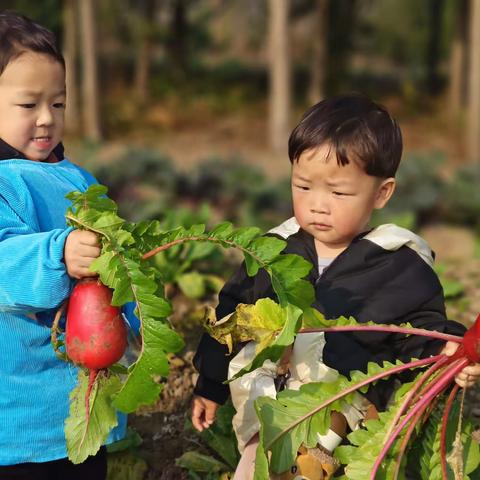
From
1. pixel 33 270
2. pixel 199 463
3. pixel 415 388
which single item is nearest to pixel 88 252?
pixel 33 270

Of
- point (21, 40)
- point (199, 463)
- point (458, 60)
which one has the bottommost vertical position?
point (199, 463)

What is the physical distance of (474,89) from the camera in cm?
927

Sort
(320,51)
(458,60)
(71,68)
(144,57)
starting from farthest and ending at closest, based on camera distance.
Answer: (144,57) < (320,51) < (458,60) < (71,68)

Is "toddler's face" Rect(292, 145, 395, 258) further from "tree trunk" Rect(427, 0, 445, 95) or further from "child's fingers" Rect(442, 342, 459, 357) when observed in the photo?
"tree trunk" Rect(427, 0, 445, 95)

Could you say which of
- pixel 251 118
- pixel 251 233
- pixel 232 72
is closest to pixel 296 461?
pixel 251 233

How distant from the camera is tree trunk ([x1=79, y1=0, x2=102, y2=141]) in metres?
11.0

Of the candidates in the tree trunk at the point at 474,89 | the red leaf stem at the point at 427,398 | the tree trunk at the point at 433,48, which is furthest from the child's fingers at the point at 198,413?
the tree trunk at the point at 433,48

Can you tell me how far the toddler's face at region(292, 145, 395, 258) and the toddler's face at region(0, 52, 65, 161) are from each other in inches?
25.7

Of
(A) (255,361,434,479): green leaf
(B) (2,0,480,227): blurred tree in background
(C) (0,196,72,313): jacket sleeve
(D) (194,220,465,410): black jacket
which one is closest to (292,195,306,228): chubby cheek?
(D) (194,220,465,410): black jacket

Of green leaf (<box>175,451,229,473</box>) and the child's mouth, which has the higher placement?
the child's mouth

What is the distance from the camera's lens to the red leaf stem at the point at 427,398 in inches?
79.5

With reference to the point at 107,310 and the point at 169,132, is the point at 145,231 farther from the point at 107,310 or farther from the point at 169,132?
the point at 169,132

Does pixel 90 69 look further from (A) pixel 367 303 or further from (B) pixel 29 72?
(A) pixel 367 303

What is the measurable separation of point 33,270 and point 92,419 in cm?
37
